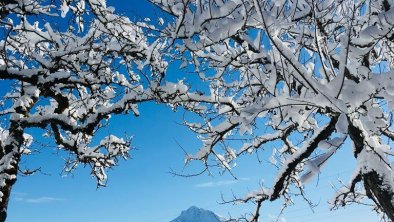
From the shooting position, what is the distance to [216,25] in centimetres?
296

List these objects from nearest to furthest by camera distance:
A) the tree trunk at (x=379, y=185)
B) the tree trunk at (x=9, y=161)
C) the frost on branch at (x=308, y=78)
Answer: the frost on branch at (x=308, y=78), the tree trunk at (x=379, y=185), the tree trunk at (x=9, y=161)

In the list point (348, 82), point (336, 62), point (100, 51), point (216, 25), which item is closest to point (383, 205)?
point (336, 62)

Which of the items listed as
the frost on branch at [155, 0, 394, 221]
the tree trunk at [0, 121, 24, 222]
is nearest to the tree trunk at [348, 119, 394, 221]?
the frost on branch at [155, 0, 394, 221]

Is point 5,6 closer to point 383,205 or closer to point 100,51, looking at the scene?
point 100,51

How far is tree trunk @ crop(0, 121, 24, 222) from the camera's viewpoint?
5977 mm

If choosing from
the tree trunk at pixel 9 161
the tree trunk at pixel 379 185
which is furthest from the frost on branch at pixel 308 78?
the tree trunk at pixel 9 161

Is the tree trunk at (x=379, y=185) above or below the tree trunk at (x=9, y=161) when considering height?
below

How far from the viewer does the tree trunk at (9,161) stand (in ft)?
19.6

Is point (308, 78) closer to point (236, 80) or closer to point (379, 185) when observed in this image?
point (379, 185)

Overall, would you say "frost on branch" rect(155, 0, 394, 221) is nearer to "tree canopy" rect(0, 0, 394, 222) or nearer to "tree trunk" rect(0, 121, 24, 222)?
"tree canopy" rect(0, 0, 394, 222)

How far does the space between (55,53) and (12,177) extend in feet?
7.24

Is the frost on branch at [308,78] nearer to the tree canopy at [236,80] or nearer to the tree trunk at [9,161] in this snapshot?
the tree canopy at [236,80]

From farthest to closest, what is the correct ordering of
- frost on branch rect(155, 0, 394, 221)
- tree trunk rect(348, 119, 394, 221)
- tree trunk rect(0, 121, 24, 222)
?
tree trunk rect(0, 121, 24, 222)
tree trunk rect(348, 119, 394, 221)
frost on branch rect(155, 0, 394, 221)

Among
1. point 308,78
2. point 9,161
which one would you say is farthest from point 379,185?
point 9,161
